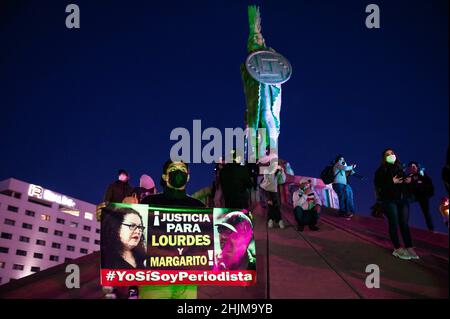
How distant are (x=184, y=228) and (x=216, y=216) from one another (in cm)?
38

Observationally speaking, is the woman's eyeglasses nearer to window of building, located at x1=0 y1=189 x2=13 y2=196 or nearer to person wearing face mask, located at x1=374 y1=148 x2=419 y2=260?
person wearing face mask, located at x1=374 y1=148 x2=419 y2=260

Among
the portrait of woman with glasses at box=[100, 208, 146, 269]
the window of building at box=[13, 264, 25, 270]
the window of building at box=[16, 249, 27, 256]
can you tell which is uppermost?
the portrait of woman with glasses at box=[100, 208, 146, 269]

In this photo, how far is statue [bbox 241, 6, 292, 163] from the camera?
2153 centimetres

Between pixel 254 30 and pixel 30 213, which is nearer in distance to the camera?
pixel 254 30

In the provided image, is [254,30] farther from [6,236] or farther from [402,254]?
[6,236]

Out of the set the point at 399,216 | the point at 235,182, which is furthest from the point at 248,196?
the point at 399,216

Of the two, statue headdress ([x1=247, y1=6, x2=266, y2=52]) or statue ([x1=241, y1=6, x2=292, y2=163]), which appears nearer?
statue ([x1=241, y1=6, x2=292, y2=163])

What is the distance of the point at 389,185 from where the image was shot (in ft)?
22.7

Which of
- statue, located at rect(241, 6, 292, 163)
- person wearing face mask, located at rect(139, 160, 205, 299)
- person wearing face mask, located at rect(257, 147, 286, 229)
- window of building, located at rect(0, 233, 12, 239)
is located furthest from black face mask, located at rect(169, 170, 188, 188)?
window of building, located at rect(0, 233, 12, 239)

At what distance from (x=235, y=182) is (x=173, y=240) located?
3491 mm

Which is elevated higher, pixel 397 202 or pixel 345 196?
pixel 345 196

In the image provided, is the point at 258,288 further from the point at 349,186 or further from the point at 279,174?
the point at 349,186

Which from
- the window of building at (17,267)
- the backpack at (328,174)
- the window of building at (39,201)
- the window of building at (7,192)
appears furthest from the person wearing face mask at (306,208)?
the window of building at (39,201)
